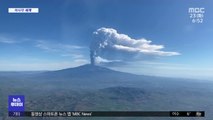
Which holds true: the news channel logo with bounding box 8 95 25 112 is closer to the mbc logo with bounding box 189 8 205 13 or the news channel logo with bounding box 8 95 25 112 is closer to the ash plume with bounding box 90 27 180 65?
the ash plume with bounding box 90 27 180 65

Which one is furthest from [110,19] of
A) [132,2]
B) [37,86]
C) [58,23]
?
[37,86]
